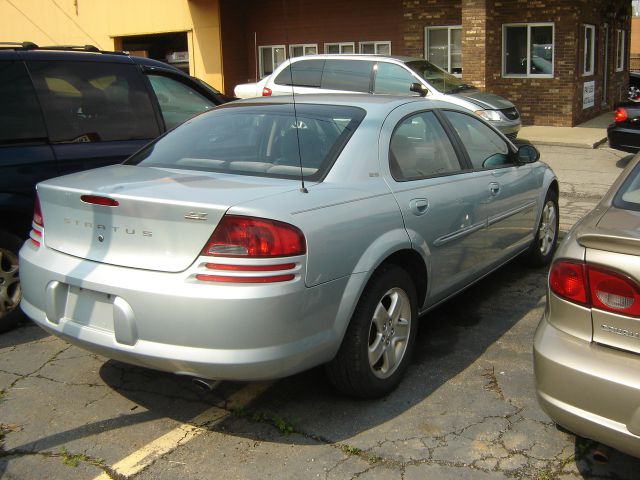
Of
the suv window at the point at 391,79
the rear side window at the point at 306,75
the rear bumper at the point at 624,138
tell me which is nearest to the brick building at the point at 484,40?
the rear side window at the point at 306,75

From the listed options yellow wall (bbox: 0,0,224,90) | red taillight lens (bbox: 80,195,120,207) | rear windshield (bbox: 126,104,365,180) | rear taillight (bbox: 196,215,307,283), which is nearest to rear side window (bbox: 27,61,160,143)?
rear windshield (bbox: 126,104,365,180)

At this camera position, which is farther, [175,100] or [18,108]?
[175,100]

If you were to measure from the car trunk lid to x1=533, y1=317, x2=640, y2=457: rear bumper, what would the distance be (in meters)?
1.45

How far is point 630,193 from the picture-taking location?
3285mm

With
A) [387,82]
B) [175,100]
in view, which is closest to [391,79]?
[387,82]

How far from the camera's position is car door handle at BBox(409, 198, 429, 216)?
394 cm

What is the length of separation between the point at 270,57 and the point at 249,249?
18384 millimetres

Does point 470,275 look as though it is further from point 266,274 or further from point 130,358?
point 130,358

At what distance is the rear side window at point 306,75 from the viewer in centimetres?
1266

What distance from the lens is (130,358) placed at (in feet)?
10.6

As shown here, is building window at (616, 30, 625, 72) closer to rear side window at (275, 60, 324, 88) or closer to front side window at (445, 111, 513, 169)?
rear side window at (275, 60, 324, 88)

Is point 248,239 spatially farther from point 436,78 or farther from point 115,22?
point 115,22

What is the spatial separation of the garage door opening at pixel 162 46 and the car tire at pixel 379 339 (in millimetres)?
19311

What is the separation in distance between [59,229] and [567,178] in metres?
9.02
